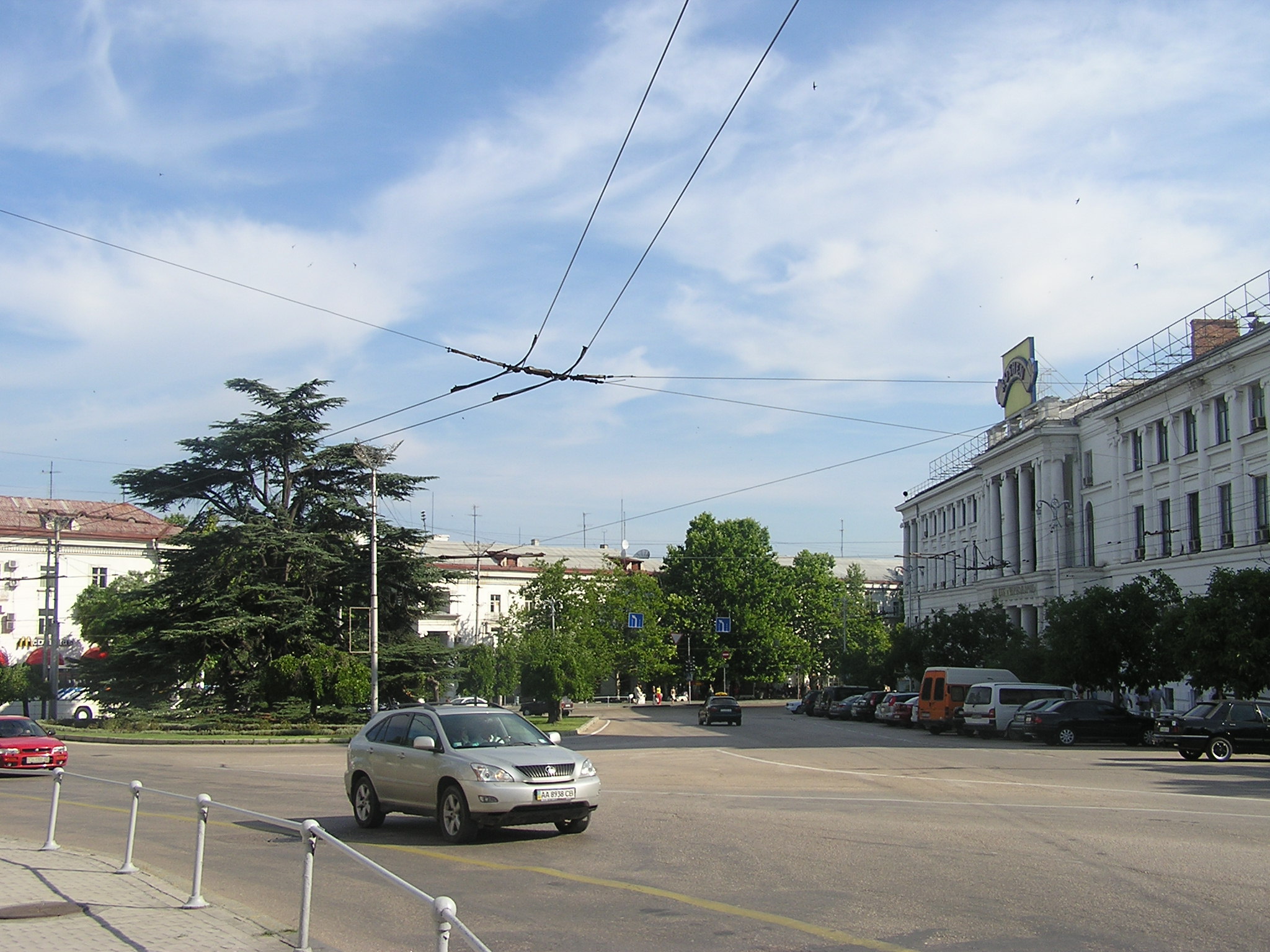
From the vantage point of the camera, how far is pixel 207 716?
47.5m

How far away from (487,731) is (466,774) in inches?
42.5

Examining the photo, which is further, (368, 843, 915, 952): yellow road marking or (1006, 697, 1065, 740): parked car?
(1006, 697, 1065, 740): parked car

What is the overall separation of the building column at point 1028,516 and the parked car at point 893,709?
15.4 meters

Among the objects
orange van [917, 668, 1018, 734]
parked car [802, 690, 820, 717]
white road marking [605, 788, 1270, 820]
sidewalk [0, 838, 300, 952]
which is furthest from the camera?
parked car [802, 690, 820, 717]

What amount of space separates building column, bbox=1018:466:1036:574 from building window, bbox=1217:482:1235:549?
18311 millimetres

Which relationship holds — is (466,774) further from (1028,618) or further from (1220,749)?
(1028,618)

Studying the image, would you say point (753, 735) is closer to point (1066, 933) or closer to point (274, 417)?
point (274, 417)

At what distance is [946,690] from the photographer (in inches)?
1727

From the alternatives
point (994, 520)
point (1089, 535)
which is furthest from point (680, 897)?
point (994, 520)

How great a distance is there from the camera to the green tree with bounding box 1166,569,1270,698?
33062 mm

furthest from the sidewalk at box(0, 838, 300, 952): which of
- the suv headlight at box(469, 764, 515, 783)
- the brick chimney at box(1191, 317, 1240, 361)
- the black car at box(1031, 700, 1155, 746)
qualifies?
the brick chimney at box(1191, 317, 1240, 361)

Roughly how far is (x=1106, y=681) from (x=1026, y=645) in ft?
28.9

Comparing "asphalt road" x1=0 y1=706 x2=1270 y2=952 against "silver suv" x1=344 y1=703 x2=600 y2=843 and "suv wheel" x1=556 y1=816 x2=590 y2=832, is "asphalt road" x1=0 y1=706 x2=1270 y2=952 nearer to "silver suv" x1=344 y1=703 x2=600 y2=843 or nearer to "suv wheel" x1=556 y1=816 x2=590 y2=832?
"suv wheel" x1=556 y1=816 x2=590 y2=832

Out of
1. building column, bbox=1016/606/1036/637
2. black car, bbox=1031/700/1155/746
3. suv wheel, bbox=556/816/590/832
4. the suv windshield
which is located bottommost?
black car, bbox=1031/700/1155/746
